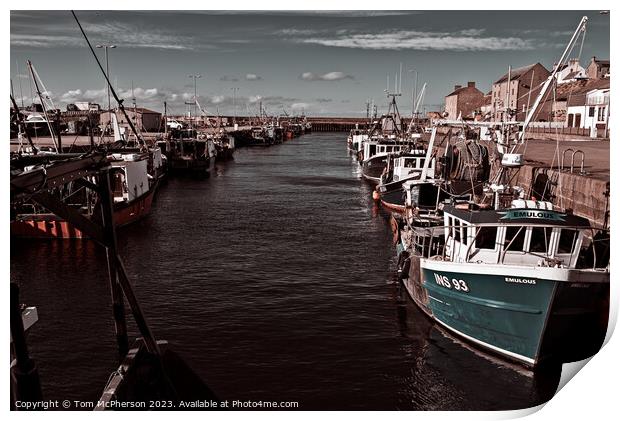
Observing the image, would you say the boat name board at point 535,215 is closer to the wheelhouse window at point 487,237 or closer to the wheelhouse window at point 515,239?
the wheelhouse window at point 515,239

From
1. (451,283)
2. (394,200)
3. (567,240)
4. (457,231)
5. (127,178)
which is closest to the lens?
(567,240)

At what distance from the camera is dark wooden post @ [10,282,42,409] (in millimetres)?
6517

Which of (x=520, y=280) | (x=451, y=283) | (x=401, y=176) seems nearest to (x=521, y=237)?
(x=520, y=280)

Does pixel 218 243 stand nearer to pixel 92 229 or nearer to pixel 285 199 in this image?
pixel 285 199

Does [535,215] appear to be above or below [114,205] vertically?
above

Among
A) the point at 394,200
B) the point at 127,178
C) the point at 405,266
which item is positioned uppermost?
the point at 127,178

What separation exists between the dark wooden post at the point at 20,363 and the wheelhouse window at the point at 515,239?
10.2 m

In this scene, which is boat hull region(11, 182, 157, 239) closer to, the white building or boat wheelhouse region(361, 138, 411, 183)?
boat wheelhouse region(361, 138, 411, 183)

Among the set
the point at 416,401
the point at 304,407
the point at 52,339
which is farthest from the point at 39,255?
the point at 416,401

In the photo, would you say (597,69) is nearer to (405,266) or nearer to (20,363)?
(405,266)

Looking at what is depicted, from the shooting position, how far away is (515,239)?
12.9 metres

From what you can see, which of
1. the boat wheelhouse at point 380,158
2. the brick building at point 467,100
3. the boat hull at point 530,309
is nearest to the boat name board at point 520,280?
the boat hull at point 530,309

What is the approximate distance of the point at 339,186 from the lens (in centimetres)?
4706

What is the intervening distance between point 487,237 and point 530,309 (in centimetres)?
208
